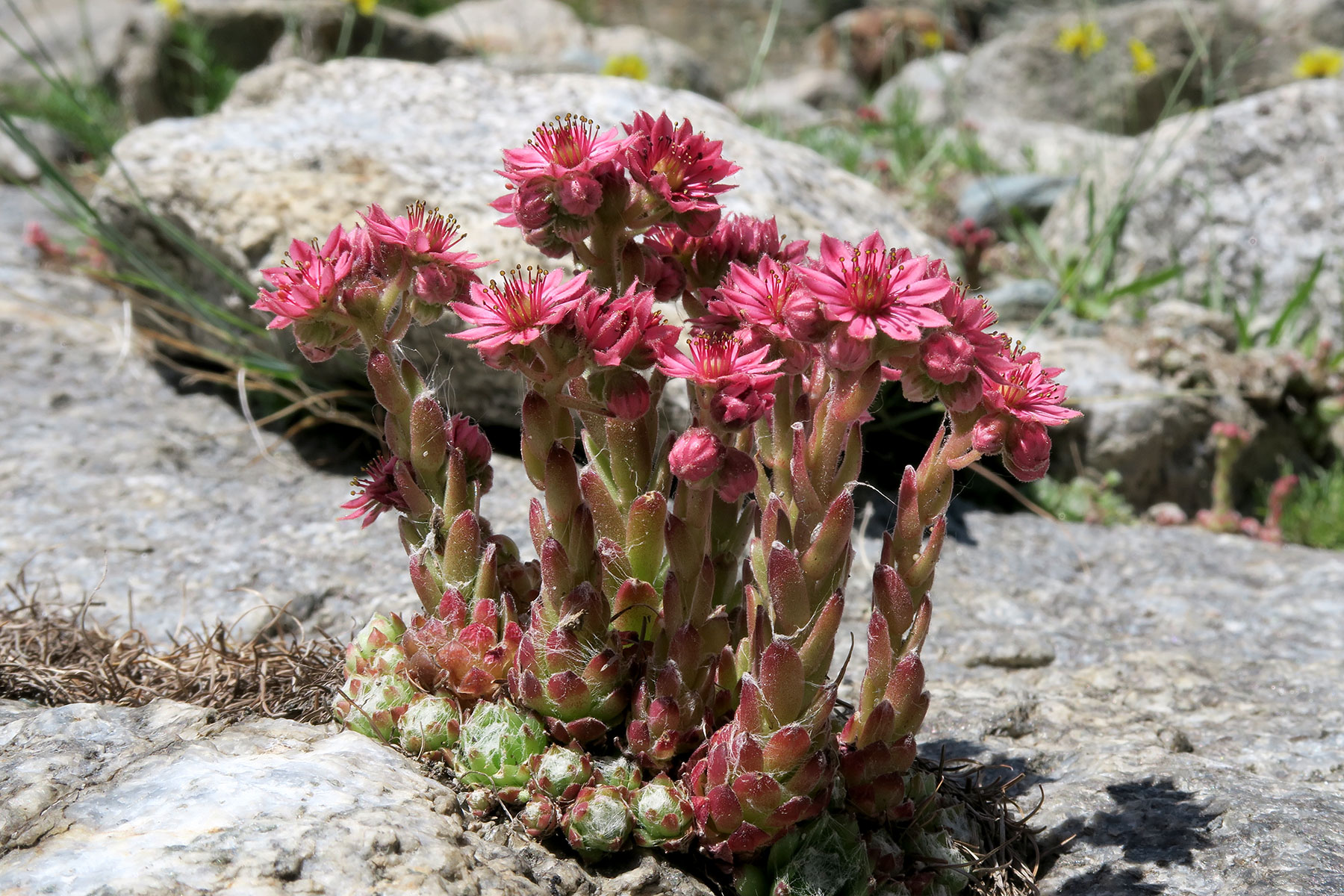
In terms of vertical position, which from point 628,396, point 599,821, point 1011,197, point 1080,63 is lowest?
point 599,821

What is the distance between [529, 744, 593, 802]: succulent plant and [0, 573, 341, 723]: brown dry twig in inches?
29.4

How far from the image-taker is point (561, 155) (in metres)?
1.98

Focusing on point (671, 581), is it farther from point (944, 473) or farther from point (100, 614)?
point (100, 614)

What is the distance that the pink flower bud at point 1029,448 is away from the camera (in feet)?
6.25

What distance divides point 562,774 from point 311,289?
3.68 ft

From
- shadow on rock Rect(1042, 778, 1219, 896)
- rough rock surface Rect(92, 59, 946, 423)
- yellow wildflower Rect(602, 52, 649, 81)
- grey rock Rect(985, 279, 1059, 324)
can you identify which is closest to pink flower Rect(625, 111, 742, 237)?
shadow on rock Rect(1042, 778, 1219, 896)

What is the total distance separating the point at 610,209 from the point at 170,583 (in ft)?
7.88

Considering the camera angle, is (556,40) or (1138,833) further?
(556,40)

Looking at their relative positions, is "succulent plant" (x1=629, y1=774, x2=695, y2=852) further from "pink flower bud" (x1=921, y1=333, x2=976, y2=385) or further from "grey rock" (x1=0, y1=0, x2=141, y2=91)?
"grey rock" (x1=0, y1=0, x2=141, y2=91)

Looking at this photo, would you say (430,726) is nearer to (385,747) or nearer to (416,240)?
(385,747)

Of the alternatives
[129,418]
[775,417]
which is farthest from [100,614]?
[775,417]

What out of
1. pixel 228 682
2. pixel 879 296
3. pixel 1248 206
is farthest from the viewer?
pixel 1248 206

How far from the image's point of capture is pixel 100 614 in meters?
3.33

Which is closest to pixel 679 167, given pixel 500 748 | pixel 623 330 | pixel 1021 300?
pixel 623 330
